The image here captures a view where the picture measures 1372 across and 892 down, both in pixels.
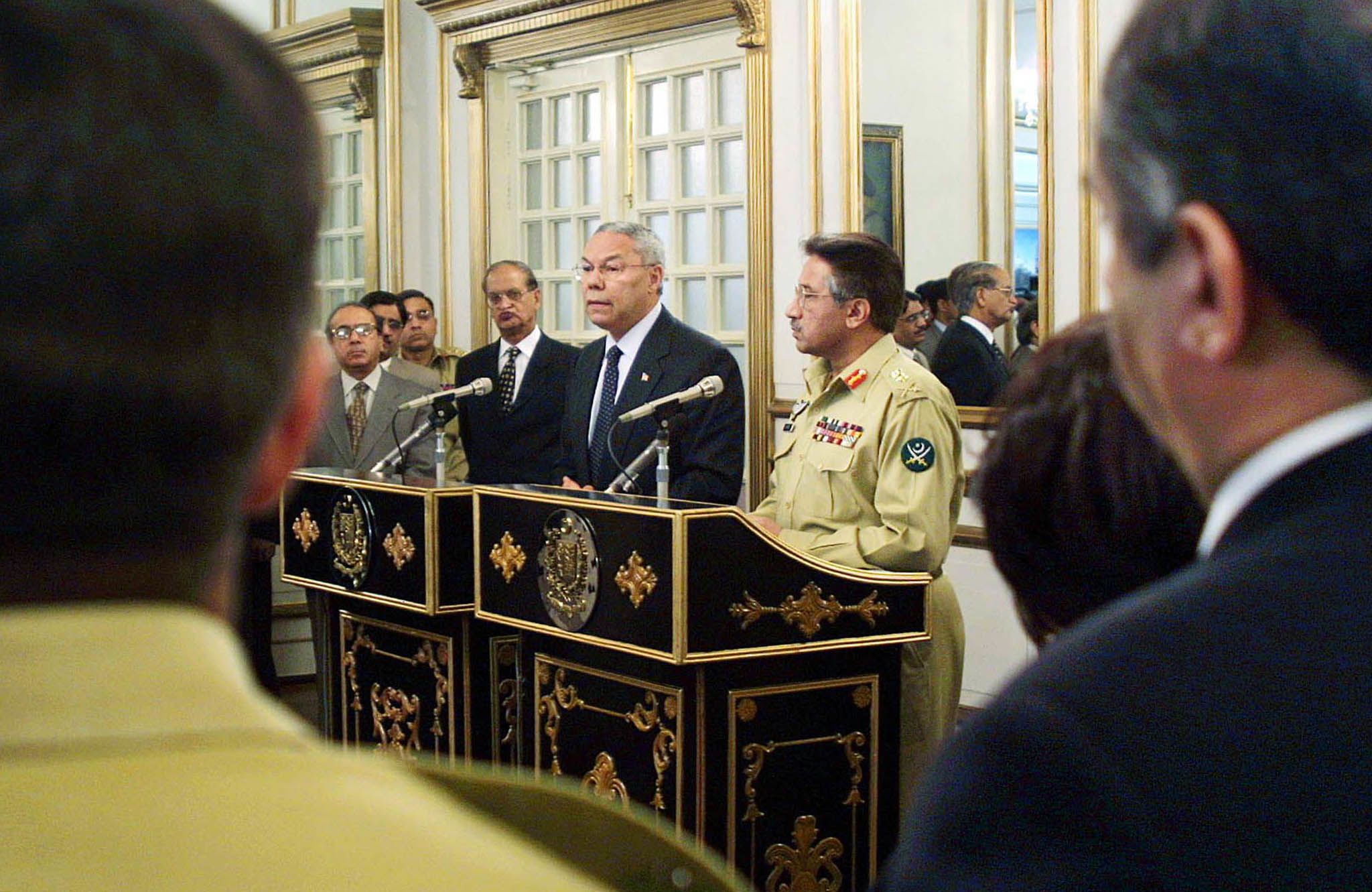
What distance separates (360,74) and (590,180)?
6.29ft

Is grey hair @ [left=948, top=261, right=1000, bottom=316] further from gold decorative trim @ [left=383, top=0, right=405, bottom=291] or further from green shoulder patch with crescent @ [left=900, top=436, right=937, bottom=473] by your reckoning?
gold decorative trim @ [left=383, top=0, right=405, bottom=291]

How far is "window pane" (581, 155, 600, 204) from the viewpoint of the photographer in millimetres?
7809

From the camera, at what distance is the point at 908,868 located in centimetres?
80

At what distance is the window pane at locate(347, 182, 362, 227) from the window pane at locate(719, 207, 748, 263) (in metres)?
2.91

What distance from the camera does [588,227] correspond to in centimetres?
789

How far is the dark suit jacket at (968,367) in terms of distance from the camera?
19.3ft

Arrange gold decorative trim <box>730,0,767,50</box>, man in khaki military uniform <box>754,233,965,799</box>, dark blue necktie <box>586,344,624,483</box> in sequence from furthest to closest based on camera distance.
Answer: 1. gold decorative trim <box>730,0,767,50</box>
2. dark blue necktie <box>586,344,624,483</box>
3. man in khaki military uniform <box>754,233,965,799</box>

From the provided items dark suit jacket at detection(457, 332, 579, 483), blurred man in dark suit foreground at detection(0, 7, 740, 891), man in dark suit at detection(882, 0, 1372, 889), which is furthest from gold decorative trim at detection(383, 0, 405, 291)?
blurred man in dark suit foreground at detection(0, 7, 740, 891)

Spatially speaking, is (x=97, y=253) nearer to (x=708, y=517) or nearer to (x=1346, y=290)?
(x=1346, y=290)

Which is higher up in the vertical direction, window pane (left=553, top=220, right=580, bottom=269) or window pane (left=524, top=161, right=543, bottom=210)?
window pane (left=524, top=161, right=543, bottom=210)

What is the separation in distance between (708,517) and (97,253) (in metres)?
2.98

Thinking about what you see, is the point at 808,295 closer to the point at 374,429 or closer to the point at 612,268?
the point at 612,268

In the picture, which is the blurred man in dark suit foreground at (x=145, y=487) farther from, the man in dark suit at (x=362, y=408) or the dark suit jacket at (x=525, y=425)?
the dark suit jacket at (x=525, y=425)

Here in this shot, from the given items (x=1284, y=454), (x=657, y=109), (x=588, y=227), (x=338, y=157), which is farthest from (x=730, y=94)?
(x=1284, y=454)
